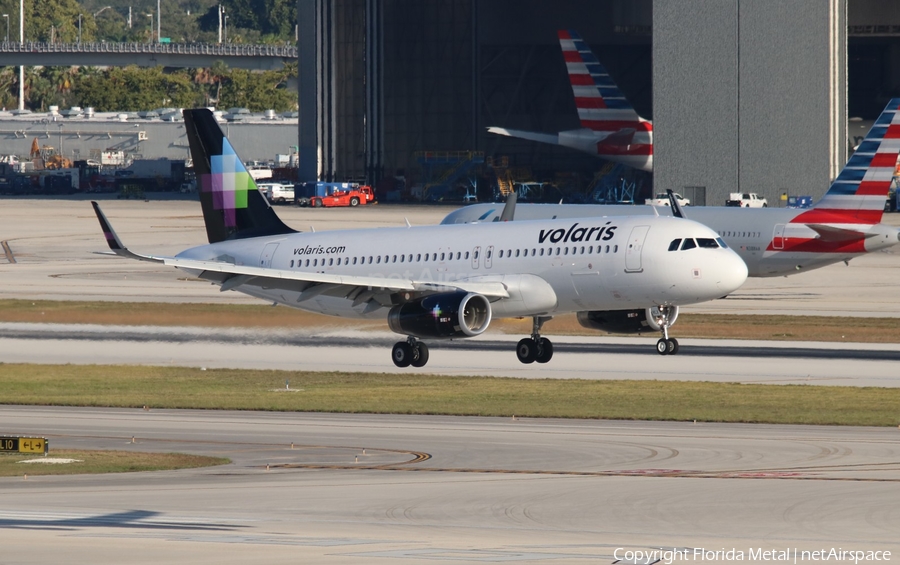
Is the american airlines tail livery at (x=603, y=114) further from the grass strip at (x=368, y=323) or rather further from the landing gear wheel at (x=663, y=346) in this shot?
the landing gear wheel at (x=663, y=346)

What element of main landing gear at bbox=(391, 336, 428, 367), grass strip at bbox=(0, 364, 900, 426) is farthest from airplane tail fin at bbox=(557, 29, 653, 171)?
main landing gear at bbox=(391, 336, 428, 367)

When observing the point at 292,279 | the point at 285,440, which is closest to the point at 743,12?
the point at 292,279

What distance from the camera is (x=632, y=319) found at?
170ft

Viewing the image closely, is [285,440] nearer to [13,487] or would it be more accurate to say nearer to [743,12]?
[13,487]

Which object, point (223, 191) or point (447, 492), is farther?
point (223, 191)

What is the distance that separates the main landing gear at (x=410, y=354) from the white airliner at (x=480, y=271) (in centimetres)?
4

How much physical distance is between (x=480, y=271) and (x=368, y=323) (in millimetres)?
22963

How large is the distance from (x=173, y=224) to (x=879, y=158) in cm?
7744

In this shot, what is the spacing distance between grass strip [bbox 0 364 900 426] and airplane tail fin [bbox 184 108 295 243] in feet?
20.0

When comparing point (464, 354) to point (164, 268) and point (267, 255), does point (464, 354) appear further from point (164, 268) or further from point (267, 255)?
point (164, 268)

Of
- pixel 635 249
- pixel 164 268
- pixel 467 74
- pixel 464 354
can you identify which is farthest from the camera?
pixel 467 74

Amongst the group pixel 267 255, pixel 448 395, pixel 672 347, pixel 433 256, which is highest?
pixel 433 256

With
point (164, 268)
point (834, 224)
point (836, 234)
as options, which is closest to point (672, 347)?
point (836, 234)

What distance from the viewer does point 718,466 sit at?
39656 mm
